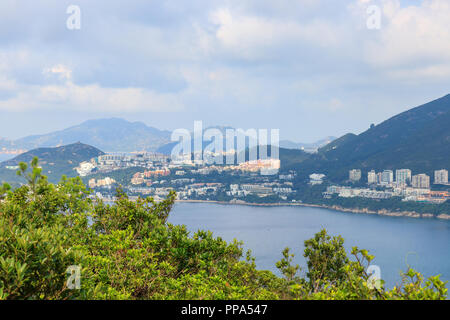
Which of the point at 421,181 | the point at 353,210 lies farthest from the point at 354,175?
the point at 353,210

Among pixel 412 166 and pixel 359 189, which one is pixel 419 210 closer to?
pixel 359 189

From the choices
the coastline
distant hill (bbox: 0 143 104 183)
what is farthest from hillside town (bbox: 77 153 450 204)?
distant hill (bbox: 0 143 104 183)

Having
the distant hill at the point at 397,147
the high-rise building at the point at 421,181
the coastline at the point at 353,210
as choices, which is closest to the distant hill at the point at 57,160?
the coastline at the point at 353,210

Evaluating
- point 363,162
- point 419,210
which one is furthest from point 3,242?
point 363,162

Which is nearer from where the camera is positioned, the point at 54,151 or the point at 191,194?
the point at 191,194

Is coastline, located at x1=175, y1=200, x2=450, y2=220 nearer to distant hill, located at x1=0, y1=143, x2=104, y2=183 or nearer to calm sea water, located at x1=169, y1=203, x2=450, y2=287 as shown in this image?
calm sea water, located at x1=169, y1=203, x2=450, y2=287

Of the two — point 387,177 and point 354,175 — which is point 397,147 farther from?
point 387,177

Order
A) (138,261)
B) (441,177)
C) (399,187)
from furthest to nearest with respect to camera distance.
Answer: (399,187) → (441,177) → (138,261)
